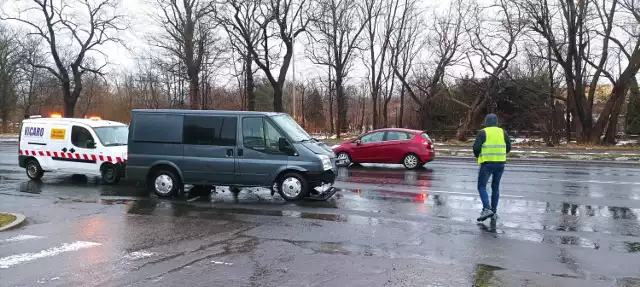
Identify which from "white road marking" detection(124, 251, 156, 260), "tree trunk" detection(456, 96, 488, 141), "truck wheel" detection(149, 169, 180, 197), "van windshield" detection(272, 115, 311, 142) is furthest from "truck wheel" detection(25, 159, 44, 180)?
"tree trunk" detection(456, 96, 488, 141)

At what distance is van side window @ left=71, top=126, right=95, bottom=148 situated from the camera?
13.0 m

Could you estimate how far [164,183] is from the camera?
1043 cm

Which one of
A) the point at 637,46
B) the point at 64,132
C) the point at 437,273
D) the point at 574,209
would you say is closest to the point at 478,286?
the point at 437,273

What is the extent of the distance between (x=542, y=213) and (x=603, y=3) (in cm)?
2721

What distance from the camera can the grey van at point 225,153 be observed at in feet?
32.5

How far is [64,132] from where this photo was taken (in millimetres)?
13180

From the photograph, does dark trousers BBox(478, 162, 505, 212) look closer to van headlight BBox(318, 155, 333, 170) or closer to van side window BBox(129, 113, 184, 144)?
van headlight BBox(318, 155, 333, 170)

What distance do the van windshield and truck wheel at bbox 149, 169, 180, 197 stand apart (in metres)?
2.60

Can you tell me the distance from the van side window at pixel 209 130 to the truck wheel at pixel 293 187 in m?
1.36

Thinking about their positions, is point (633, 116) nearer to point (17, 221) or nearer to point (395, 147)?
point (395, 147)

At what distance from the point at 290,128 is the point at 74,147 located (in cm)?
674

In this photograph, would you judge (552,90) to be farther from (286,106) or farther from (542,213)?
(286,106)

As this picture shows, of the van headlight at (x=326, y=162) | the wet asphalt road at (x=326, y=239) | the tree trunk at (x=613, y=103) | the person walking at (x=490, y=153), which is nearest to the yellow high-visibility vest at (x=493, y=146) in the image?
the person walking at (x=490, y=153)

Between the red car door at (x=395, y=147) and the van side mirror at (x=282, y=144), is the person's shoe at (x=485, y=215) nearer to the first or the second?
the van side mirror at (x=282, y=144)
